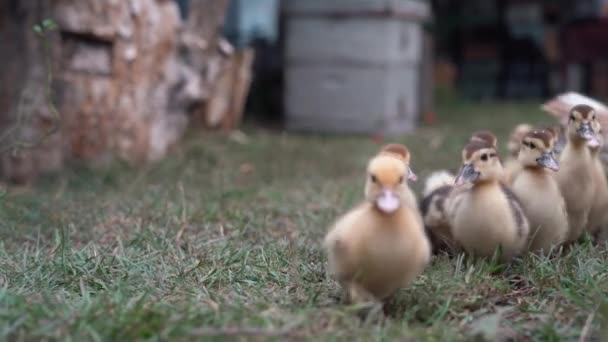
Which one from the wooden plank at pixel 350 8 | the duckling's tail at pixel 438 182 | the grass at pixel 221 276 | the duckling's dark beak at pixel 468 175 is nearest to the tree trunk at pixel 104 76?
the grass at pixel 221 276

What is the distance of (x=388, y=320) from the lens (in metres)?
2.29

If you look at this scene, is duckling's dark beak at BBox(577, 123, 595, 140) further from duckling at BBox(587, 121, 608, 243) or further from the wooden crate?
the wooden crate

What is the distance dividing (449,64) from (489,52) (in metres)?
0.57

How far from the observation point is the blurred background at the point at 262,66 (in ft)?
15.7

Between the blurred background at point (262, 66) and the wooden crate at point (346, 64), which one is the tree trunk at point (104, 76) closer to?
the blurred background at point (262, 66)

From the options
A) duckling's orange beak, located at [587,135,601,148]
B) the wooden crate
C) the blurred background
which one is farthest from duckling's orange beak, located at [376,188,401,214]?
the wooden crate

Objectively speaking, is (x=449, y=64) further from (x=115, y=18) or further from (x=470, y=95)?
(x=115, y=18)

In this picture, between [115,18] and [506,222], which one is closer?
[506,222]

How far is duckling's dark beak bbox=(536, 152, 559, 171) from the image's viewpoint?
2.85 metres

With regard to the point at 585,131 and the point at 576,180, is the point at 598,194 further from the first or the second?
the point at 585,131

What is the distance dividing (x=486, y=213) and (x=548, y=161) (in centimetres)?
35

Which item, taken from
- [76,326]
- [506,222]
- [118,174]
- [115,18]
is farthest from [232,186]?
[76,326]

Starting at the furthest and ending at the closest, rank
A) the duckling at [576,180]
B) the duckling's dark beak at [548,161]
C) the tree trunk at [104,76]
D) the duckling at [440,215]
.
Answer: the tree trunk at [104,76] < the duckling at [576,180] < the duckling at [440,215] < the duckling's dark beak at [548,161]

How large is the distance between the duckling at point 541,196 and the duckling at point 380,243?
0.74m
